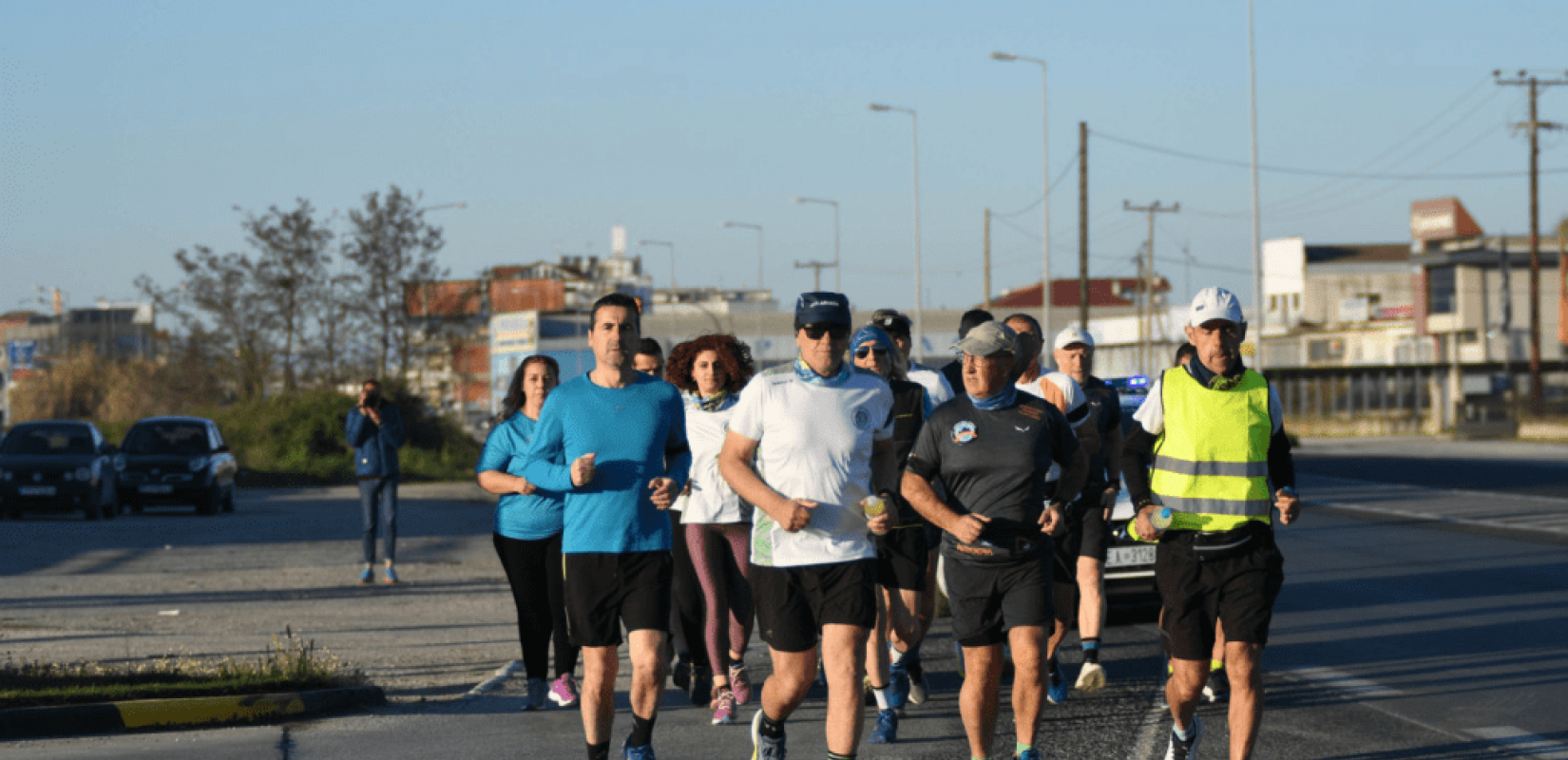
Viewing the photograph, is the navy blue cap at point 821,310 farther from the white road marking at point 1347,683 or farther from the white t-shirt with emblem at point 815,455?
the white road marking at point 1347,683

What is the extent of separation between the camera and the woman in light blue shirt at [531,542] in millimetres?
8680

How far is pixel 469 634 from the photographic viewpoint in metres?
12.6

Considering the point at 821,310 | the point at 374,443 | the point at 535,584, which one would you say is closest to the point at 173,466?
the point at 374,443

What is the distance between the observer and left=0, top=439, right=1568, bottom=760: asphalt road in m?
7.92

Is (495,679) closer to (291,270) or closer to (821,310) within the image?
(821,310)

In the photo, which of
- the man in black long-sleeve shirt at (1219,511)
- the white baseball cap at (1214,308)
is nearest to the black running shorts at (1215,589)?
the man in black long-sleeve shirt at (1219,511)

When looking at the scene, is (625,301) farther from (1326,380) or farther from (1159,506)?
(1326,380)

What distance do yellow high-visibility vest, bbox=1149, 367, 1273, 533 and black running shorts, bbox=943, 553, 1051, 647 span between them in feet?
1.97

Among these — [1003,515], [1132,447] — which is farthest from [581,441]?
[1132,447]

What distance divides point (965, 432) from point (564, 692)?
3397 mm

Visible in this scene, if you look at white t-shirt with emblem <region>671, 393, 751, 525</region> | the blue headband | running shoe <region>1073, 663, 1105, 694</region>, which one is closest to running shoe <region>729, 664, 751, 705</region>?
white t-shirt with emblem <region>671, 393, 751, 525</region>

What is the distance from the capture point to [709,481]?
8.70 m

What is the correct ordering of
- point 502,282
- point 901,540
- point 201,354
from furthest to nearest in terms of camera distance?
point 502,282, point 201,354, point 901,540

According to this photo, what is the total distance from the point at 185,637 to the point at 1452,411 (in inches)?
2740
